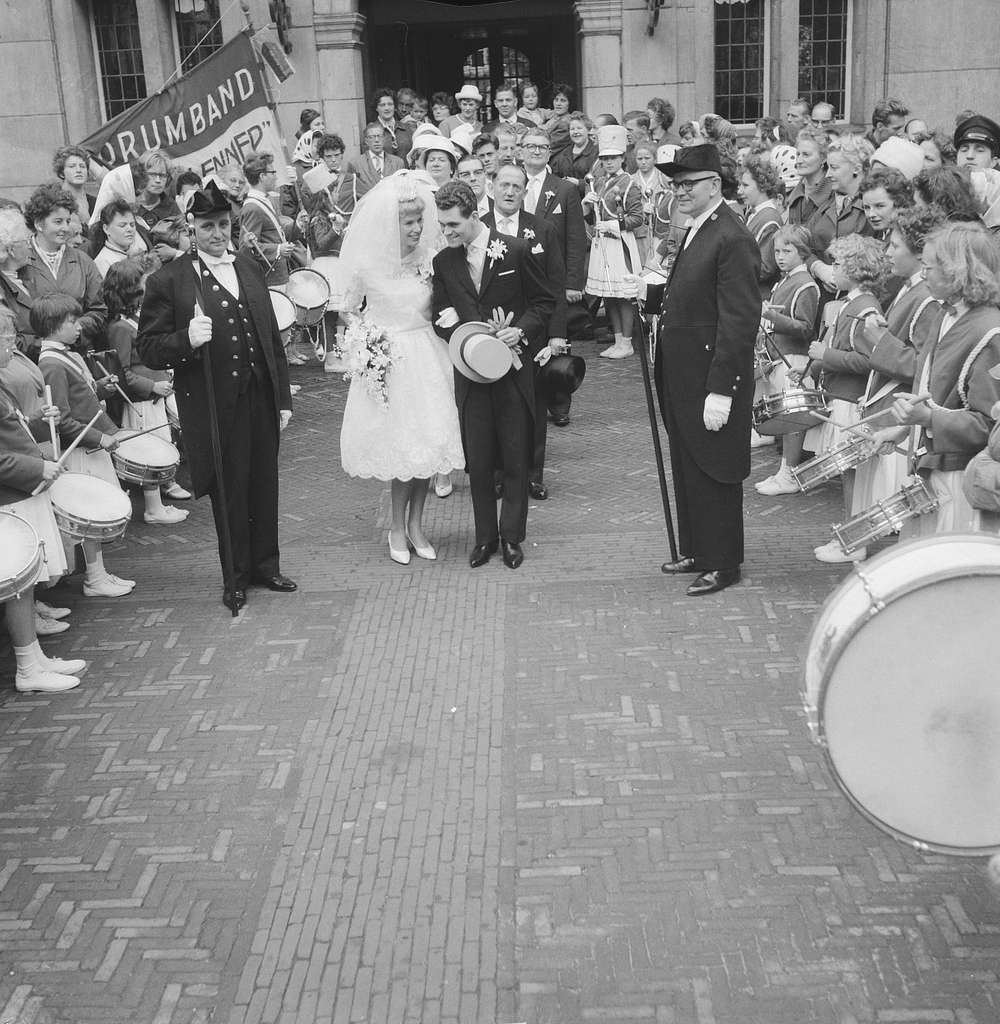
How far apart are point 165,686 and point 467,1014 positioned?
286cm

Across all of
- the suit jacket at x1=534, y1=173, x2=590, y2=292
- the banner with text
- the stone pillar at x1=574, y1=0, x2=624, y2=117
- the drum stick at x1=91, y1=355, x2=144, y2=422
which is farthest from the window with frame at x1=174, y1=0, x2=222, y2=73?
the drum stick at x1=91, y1=355, x2=144, y2=422

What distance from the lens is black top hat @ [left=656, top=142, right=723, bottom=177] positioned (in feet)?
21.6

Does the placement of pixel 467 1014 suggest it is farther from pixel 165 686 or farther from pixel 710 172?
pixel 710 172

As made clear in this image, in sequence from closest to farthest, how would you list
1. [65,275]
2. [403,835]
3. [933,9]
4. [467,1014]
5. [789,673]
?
1. [467,1014]
2. [403,835]
3. [789,673]
4. [65,275]
5. [933,9]

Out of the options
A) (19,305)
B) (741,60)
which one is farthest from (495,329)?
(741,60)

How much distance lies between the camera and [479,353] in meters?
7.21

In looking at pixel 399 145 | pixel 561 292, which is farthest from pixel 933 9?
pixel 561 292

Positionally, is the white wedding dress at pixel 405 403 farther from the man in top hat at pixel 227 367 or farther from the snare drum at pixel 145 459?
the snare drum at pixel 145 459

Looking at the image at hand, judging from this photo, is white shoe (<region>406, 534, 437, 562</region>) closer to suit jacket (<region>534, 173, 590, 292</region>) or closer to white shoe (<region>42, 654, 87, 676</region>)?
white shoe (<region>42, 654, 87, 676</region>)

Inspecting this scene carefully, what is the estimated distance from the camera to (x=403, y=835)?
4.85 metres

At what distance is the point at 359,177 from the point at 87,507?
7.81 m

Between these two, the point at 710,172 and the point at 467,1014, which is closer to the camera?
the point at 467,1014

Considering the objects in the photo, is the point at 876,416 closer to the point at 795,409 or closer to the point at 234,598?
the point at 795,409

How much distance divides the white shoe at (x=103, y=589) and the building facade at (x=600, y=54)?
478 inches
